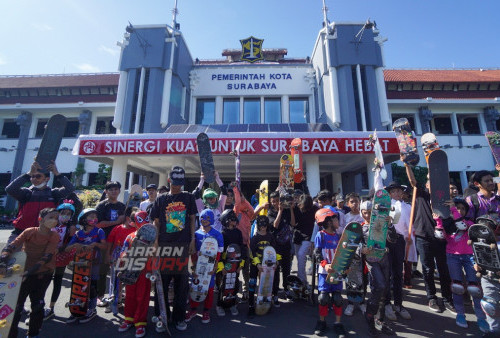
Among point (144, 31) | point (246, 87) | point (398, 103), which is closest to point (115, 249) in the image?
point (246, 87)

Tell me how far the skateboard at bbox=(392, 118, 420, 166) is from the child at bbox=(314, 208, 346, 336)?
1.92m

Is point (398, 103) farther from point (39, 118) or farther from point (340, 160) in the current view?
point (39, 118)

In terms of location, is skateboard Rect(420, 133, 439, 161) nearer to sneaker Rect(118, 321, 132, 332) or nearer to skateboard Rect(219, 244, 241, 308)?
skateboard Rect(219, 244, 241, 308)

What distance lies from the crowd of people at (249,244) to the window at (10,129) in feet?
70.5

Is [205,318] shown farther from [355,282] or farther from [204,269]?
[355,282]

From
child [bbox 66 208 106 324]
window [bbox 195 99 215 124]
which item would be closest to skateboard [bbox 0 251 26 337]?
child [bbox 66 208 106 324]

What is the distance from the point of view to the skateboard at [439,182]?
375cm

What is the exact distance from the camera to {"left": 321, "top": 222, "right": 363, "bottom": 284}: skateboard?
9.84ft

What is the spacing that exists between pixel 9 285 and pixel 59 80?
2321 cm

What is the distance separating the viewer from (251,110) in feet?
52.3

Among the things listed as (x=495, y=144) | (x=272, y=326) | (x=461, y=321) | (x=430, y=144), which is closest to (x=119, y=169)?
(x=272, y=326)

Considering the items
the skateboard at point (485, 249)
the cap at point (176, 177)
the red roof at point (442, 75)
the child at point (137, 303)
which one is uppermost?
the red roof at point (442, 75)

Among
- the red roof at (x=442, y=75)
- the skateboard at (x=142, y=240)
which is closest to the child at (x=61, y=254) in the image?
the skateboard at (x=142, y=240)

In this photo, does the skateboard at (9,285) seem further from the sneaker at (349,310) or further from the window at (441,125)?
the window at (441,125)
